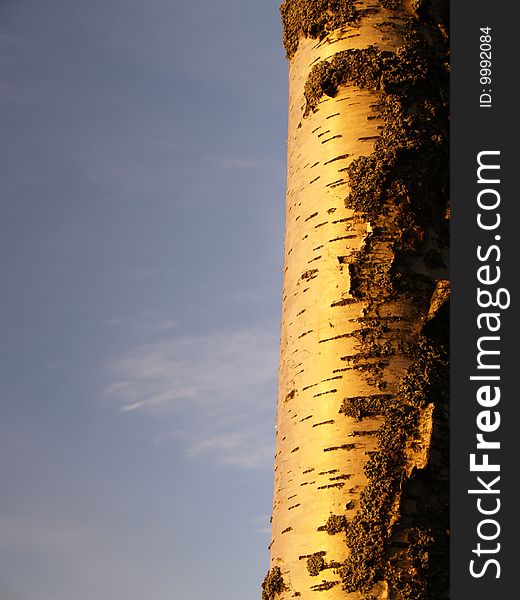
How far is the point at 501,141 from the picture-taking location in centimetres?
286

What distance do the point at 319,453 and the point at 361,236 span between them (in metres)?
0.81

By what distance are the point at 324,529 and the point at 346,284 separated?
86 cm

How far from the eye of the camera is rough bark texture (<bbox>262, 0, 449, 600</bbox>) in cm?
244

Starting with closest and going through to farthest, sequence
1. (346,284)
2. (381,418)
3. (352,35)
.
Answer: (381,418)
(346,284)
(352,35)

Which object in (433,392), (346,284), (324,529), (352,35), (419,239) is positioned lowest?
(324,529)

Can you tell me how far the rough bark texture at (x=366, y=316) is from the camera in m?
2.44

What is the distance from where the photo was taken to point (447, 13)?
3221 mm

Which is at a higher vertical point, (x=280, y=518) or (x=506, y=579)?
(x=280, y=518)

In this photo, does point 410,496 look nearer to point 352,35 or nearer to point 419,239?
point 419,239

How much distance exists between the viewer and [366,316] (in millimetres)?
2672

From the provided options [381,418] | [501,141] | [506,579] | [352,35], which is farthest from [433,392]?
[352,35]

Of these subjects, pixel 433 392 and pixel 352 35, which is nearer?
pixel 433 392

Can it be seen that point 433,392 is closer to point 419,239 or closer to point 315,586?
point 419,239

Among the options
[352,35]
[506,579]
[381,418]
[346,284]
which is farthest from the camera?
[352,35]
